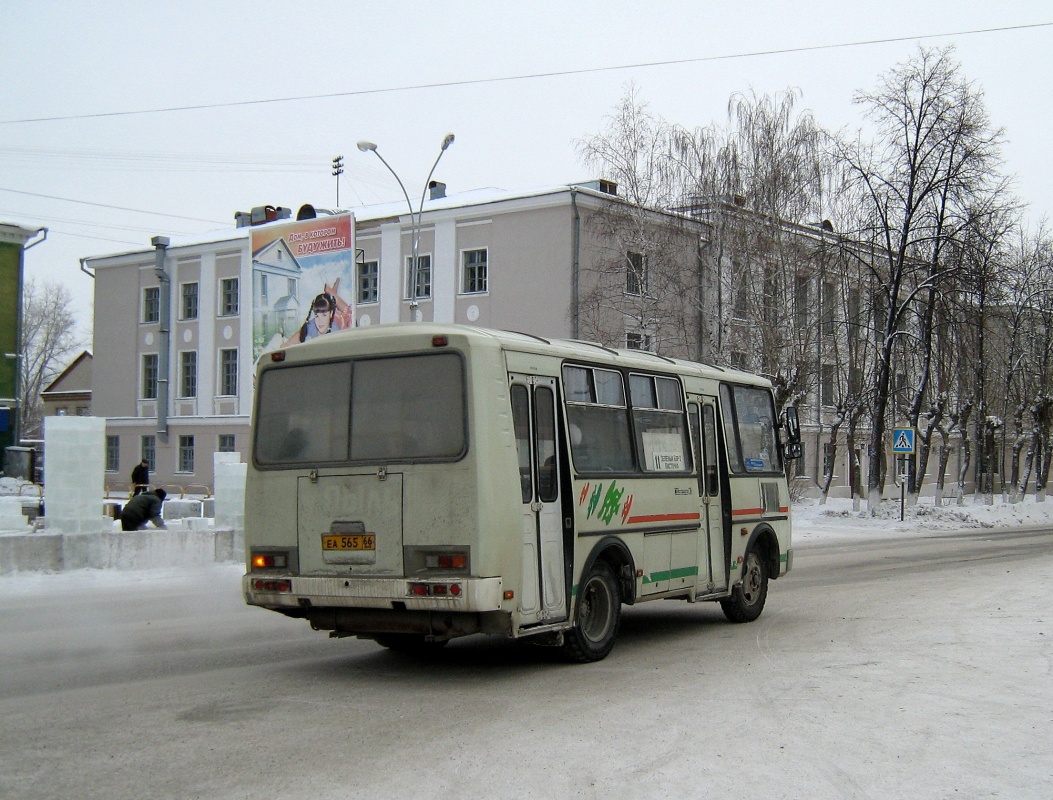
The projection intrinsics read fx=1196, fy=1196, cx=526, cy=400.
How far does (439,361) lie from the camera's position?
9.23 metres

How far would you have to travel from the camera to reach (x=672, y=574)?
11586 mm

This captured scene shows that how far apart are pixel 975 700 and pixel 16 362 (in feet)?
135

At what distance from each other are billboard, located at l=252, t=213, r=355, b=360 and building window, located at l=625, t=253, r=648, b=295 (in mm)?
11082

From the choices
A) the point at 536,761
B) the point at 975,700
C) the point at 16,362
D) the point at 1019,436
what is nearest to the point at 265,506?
the point at 536,761

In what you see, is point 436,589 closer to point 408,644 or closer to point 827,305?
point 408,644

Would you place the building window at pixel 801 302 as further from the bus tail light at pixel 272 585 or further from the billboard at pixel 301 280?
the bus tail light at pixel 272 585

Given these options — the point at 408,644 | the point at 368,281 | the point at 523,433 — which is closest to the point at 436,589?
the point at 523,433

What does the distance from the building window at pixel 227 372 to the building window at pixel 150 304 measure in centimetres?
488

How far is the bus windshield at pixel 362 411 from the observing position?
9141 millimetres

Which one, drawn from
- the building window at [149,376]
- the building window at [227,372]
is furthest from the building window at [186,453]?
the building window at [149,376]

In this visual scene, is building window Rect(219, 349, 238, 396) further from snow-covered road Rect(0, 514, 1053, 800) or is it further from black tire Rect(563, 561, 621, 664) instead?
black tire Rect(563, 561, 621, 664)

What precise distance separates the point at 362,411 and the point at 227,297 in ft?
153

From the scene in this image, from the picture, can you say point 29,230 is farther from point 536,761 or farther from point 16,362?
point 536,761

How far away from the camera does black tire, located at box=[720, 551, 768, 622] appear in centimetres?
1313
